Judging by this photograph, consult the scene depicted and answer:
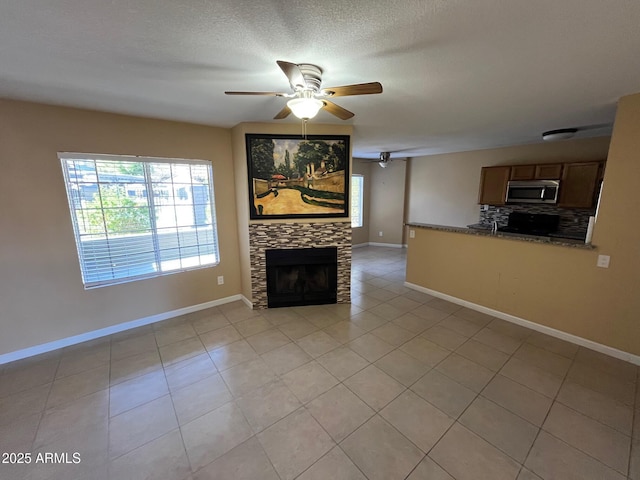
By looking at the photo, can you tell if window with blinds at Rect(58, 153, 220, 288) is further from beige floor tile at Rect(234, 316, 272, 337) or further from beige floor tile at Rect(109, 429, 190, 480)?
beige floor tile at Rect(109, 429, 190, 480)

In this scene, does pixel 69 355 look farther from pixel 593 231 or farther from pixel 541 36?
pixel 593 231

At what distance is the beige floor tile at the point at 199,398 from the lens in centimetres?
189

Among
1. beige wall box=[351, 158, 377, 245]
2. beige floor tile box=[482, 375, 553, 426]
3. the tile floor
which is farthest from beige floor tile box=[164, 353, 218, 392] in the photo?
beige wall box=[351, 158, 377, 245]

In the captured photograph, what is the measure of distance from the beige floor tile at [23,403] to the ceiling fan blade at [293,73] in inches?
120

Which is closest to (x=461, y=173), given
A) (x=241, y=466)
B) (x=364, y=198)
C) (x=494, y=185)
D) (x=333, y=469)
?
(x=494, y=185)

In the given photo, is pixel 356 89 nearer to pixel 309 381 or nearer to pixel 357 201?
pixel 309 381

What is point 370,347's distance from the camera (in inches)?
104

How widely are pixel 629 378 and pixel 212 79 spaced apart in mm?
4320

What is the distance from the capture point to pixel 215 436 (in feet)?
5.58

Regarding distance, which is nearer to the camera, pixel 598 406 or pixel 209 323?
pixel 598 406

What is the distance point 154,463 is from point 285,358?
1.19 metres

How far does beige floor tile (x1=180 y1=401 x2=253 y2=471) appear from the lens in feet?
5.19

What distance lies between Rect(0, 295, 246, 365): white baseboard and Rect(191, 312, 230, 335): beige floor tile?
0.30 metres

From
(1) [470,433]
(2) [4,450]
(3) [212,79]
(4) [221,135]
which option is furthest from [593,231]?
(2) [4,450]
